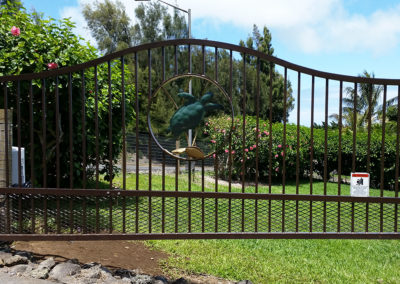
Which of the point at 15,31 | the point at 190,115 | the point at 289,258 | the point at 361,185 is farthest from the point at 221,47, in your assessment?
the point at 15,31

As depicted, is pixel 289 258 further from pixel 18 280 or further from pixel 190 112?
pixel 18 280

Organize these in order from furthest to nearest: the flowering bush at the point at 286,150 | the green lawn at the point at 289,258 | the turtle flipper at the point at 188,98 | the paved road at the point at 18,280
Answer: the flowering bush at the point at 286,150 → the green lawn at the point at 289,258 → the turtle flipper at the point at 188,98 → the paved road at the point at 18,280

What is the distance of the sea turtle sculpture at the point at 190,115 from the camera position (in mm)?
2990

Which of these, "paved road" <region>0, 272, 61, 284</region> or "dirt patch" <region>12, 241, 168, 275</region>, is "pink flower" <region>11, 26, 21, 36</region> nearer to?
"dirt patch" <region>12, 241, 168, 275</region>

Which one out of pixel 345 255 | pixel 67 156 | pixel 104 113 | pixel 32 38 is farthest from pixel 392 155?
pixel 32 38

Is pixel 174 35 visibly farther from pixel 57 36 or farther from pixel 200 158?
pixel 200 158

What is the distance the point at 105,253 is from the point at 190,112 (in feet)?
6.06

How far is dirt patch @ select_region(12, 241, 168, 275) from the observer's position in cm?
358

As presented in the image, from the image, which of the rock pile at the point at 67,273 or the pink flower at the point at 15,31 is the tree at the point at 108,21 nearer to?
the pink flower at the point at 15,31

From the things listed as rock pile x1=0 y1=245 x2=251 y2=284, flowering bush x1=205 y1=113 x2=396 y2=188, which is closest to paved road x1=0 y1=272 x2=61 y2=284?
rock pile x1=0 y1=245 x2=251 y2=284

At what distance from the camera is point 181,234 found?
2.96 meters

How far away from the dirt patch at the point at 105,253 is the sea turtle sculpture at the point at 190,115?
131 centimetres

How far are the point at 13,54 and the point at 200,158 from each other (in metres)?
3.00

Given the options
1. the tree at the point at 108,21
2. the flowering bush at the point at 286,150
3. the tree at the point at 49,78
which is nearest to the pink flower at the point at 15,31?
the tree at the point at 49,78
